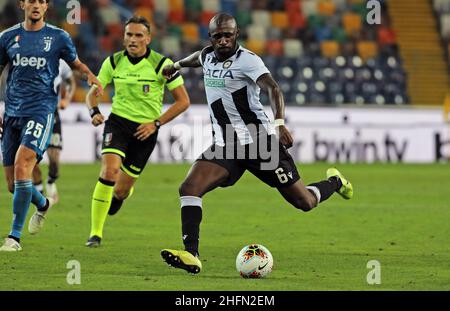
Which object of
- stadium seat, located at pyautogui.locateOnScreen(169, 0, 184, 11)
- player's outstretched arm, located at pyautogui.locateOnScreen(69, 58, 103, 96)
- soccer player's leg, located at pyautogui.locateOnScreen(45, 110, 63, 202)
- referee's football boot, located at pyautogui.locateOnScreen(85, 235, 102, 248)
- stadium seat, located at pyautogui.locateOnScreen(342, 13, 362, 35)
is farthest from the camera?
stadium seat, located at pyautogui.locateOnScreen(342, 13, 362, 35)

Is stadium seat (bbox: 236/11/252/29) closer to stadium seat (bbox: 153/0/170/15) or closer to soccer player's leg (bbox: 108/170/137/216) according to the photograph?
stadium seat (bbox: 153/0/170/15)

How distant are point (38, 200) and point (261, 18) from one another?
69.4 ft

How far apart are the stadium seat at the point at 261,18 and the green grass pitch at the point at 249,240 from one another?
1185 cm

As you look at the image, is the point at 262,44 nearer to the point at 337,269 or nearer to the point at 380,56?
the point at 380,56

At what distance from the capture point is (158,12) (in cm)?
3103

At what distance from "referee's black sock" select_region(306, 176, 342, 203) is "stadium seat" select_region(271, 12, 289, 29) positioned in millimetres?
21035

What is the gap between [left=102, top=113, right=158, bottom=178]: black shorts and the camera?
468 inches

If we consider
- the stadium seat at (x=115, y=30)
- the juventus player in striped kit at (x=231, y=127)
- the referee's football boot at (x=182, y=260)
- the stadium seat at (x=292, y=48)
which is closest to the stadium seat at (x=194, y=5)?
the stadium seat at (x=292, y=48)

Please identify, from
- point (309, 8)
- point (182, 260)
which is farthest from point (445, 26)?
point (182, 260)

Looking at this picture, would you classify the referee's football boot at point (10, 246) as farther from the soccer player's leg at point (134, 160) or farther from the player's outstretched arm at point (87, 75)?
the soccer player's leg at point (134, 160)

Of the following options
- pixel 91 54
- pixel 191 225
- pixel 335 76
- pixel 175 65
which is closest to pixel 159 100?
pixel 175 65

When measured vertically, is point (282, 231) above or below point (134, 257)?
above

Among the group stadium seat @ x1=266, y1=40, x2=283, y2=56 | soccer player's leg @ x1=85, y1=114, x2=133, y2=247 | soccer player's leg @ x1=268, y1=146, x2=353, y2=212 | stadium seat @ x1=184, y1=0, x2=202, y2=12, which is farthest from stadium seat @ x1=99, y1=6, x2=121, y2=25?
soccer player's leg @ x1=268, y1=146, x2=353, y2=212

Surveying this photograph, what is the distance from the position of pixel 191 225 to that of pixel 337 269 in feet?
4.35
